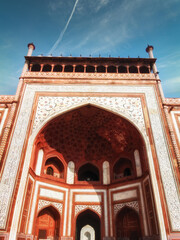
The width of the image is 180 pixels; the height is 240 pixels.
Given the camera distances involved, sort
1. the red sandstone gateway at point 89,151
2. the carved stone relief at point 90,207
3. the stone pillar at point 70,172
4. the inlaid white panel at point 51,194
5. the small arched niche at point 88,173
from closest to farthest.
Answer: the red sandstone gateway at point 89,151 < the inlaid white panel at point 51,194 < the carved stone relief at point 90,207 < the stone pillar at point 70,172 < the small arched niche at point 88,173

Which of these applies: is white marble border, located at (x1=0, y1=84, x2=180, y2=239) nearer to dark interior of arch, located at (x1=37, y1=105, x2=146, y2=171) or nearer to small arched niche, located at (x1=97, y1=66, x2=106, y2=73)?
dark interior of arch, located at (x1=37, y1=105, x2=146, y2=171)

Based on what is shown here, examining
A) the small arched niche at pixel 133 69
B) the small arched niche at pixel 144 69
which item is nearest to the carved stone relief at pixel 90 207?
the small arched niche at pixel 133 69

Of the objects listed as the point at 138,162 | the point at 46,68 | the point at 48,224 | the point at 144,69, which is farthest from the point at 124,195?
the point at 46,68

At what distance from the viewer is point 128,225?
8883 millimetres

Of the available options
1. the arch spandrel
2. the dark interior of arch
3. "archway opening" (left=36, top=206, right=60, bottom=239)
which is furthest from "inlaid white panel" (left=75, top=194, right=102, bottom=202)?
the arch spandrel

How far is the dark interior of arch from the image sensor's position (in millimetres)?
9586

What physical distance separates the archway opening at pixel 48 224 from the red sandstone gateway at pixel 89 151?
4 cm

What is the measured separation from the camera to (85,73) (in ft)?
35.8

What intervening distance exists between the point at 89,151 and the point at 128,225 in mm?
3975

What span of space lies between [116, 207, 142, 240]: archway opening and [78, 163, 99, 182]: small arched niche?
2.46 meters

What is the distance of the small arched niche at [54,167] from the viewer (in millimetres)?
10141

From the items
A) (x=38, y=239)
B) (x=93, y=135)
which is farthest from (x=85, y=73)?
(x=38, y=239)

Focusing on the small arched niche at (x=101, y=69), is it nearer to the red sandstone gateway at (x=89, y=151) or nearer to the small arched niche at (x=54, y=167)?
the red sandstone gateway at (x=89, y=151)

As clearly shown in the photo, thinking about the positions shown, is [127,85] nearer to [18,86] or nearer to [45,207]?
[18,86]
